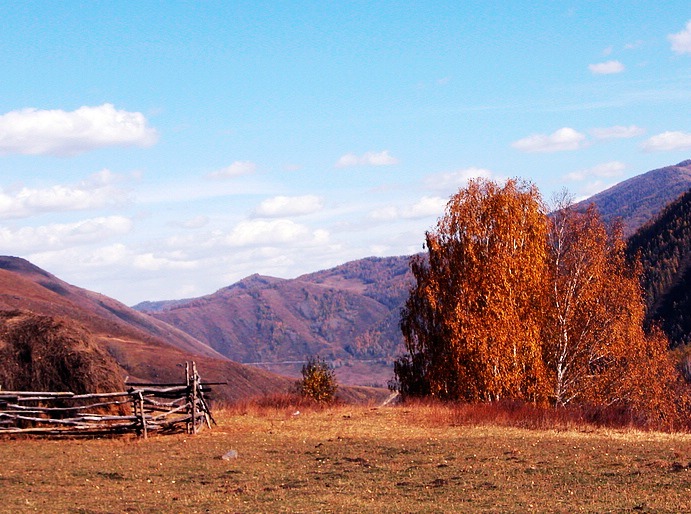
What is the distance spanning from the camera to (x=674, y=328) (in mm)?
164500

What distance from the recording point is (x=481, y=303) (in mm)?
40250

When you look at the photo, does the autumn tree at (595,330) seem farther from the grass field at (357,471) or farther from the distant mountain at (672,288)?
the distant mountain at (672,288)

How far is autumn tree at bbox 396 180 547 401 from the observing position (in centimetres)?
3878

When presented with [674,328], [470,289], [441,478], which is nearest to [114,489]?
[441,478]

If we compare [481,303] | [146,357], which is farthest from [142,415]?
[146,357]

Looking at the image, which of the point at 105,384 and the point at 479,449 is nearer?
the point at 479,449

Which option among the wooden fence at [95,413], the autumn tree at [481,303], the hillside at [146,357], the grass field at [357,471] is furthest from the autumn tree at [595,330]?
the hillside at [146,357]

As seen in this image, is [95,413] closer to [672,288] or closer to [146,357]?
[146,357]

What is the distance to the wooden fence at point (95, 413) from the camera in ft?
85.3

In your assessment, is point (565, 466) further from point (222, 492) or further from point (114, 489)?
point (114, 489)

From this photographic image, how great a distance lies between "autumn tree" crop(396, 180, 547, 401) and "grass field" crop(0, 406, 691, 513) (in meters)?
11.5

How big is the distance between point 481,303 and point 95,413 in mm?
19927

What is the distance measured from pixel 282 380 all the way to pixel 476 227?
161m

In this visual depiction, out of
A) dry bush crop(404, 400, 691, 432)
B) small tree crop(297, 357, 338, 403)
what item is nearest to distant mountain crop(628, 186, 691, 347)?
small tree crop(297, 357, 338, 403)
